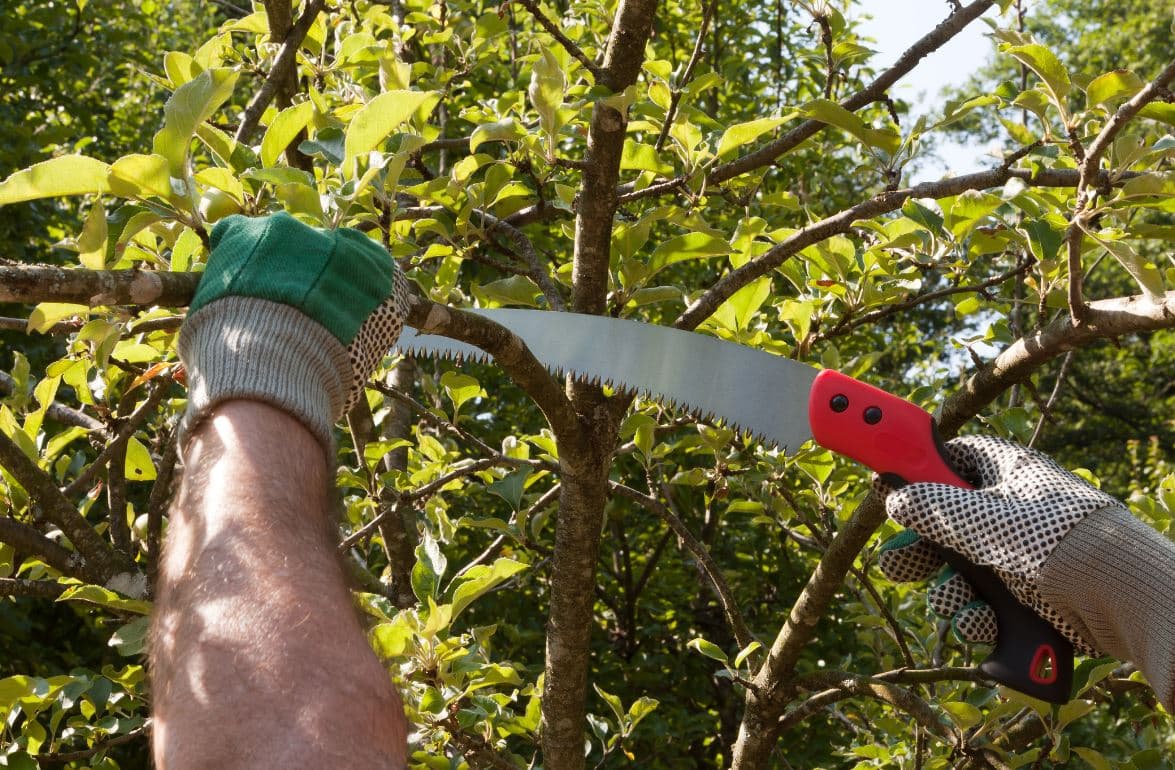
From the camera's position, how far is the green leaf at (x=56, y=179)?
1.67 metres

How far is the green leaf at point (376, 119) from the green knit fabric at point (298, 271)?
1.15ft

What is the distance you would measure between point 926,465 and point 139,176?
1.45 metres

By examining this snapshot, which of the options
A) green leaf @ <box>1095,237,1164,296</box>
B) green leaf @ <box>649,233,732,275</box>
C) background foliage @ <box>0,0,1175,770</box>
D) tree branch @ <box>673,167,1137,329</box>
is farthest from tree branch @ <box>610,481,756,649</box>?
green leaf @ <box>1095,237,1164,296</box>

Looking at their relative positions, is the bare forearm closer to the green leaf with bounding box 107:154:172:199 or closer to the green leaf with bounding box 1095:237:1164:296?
the green leaf with bounding box 107:154:172:199

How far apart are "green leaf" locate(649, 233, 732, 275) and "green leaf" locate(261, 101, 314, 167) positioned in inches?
34.7

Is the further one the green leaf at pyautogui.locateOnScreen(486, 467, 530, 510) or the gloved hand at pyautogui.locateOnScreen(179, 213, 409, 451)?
the green leaf at pyautogui.locateOnScreen(486, 467, 530, 510)

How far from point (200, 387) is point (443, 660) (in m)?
1.11

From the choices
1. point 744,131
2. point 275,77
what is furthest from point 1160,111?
point 275,77

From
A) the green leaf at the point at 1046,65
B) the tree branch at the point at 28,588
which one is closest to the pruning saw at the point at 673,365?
the green leaf at the point at 1046,65

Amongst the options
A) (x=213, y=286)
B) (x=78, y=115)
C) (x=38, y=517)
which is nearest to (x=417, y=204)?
(x=38, y=517)

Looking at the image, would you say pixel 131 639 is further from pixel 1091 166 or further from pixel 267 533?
pixel 1091 166

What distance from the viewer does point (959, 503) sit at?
1.97m

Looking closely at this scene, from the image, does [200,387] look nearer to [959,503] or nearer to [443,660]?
[443,660]

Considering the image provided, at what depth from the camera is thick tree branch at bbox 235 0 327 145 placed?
2.94 m
